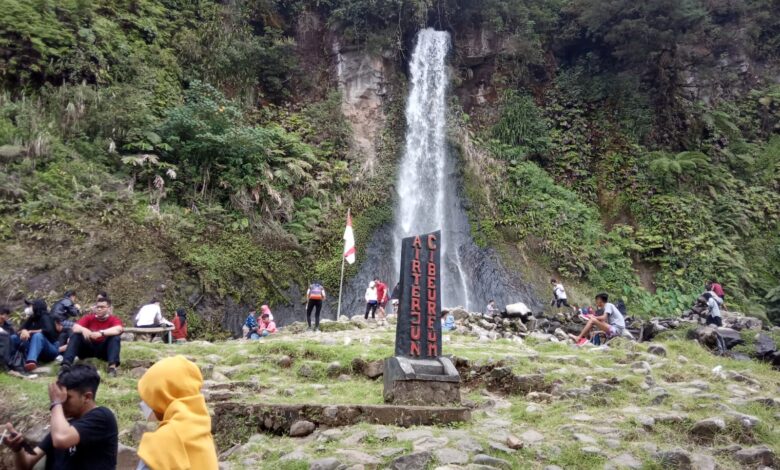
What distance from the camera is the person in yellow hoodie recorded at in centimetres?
294

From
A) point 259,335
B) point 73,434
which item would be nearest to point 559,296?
point 259,335

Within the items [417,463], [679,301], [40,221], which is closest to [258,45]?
[40,221]

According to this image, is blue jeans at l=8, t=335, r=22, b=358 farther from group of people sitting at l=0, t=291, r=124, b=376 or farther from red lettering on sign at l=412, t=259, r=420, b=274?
red lettering on sign at l=412, t=259, r=420, b=274

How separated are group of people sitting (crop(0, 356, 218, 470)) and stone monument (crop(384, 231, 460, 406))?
3732mm

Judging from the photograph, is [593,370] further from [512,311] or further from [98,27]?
[98,27]

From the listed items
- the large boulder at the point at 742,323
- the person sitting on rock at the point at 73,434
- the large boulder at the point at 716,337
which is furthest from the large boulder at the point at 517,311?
the person sitting on rock at the point at 73,434

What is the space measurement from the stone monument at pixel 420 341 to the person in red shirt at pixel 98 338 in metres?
3.46

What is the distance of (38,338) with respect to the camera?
7633mm

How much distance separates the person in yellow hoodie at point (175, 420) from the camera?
2.94m

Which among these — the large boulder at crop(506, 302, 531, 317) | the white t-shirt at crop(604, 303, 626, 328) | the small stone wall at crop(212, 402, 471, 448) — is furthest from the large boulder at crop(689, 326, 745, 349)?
the small stone wall at crop(212, 402, 471, 448)

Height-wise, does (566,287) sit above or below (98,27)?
below

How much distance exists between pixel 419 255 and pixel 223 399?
10.2 feet

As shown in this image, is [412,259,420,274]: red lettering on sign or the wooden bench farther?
the wooden bench

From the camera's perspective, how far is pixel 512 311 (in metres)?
14.3
